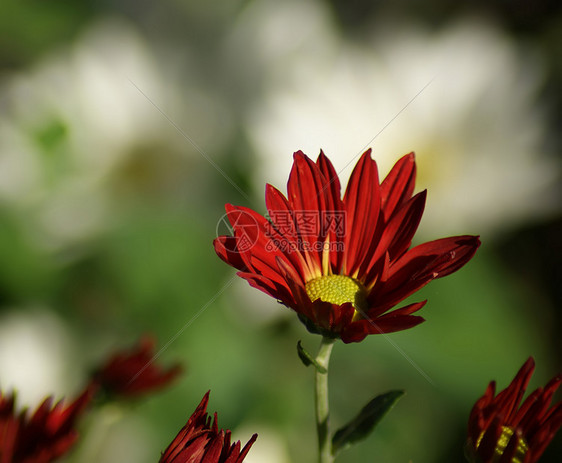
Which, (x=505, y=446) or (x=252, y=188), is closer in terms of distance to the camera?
(x=505, y=446)

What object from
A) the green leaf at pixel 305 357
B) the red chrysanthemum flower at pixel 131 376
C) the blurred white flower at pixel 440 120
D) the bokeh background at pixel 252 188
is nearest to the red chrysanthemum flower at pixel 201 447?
the green leaf at pixel 305 357

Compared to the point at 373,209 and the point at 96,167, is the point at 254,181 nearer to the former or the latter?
the point at 96,167

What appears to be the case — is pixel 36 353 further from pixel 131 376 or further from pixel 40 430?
pixel 40 430

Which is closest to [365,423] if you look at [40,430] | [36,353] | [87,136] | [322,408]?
[322,408]

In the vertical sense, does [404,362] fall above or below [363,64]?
below

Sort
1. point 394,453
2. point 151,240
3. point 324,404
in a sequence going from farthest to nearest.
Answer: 1. point 151,240
2. point 394,453
3. point 324,404

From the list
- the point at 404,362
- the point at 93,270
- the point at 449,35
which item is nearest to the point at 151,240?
the point at 93,270

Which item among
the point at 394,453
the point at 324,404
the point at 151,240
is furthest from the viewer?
the point at 151,240

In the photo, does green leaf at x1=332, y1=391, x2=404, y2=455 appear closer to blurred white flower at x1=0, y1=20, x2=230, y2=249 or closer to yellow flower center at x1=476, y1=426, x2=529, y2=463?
yellow flower center at x1=476, y1=426, x2=529, y2=463
